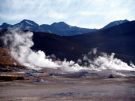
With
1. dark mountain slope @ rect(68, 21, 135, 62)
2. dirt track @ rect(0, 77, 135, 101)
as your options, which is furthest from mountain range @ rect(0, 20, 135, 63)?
dirt track @ rect(0, 77, 135, 101)

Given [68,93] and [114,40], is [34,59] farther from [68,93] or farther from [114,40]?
[114,40]

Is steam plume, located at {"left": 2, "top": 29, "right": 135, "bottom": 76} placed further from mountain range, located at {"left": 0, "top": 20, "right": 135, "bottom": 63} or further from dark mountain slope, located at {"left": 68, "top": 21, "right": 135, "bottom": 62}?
dark mountain slope, located at {"left": 68, "top": 21, "right": 135, "bottom": 62}

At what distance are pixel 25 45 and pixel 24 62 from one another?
17.5 m

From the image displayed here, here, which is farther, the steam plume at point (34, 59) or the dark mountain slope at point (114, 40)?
the dark mountain slope at point (114, 40)

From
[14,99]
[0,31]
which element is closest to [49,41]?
[0,31]

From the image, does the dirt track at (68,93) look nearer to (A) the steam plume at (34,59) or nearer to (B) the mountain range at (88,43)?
(A) the steam plume at (34,59)

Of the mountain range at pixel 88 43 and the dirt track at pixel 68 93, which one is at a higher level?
the mountain range at pixel 88 43

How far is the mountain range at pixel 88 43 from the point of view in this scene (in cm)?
12206

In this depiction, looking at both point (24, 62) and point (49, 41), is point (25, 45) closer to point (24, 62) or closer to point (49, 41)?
point (24, 62)

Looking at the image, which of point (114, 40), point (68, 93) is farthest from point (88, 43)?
point (68, 93)

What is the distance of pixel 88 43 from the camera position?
6329 inches

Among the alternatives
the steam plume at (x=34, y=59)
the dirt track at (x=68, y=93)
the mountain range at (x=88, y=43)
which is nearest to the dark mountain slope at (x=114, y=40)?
the mountain range at (x=88, y=43)

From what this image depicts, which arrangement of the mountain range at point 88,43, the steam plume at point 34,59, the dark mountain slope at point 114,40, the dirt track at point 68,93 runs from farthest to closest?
the dark mountain slope at point 114,40, the mountain range at point 88,43, the steam plume at point 34,59, the dirt track at point 68,93

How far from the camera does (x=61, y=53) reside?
396ft
